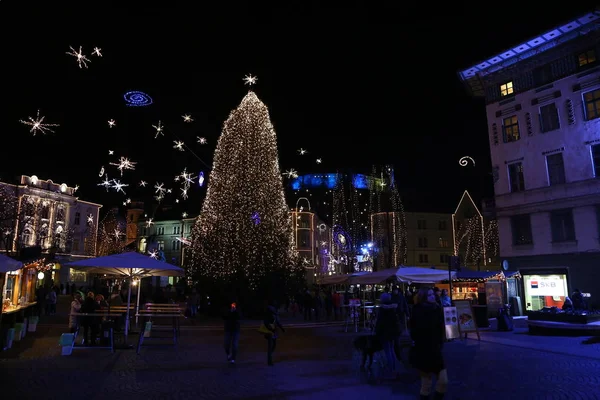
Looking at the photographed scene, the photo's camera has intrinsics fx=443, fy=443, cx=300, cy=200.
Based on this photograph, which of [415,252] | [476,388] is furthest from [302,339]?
[415,252]

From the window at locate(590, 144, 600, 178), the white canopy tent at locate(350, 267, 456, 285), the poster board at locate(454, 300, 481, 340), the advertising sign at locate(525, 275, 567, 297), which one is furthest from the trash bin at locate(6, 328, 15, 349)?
the window at locate(590, 144, 600, 178)

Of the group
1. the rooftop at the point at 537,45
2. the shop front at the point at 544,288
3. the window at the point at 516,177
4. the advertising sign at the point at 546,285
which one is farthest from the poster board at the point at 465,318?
the rooftop at the point at 537,45

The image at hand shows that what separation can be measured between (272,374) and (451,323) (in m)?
8.17

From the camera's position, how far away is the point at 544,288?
25781mm

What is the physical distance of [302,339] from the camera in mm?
16484

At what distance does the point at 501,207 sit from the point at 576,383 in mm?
21601

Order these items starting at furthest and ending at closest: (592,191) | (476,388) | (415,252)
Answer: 1. (415,252)
2. (592,191)
3. (476,388)

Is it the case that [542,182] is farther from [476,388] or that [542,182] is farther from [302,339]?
[476,388]

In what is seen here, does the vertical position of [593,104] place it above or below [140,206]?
below

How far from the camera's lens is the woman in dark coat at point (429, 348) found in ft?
20.4

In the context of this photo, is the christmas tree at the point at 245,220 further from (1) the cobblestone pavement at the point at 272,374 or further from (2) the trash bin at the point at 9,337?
(2) the trash bin at the point at 9,337

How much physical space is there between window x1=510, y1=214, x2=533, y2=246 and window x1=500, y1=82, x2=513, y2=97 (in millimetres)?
8061

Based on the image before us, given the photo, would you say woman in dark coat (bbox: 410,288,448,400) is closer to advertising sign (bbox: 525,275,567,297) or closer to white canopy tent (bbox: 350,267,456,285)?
white canopy tent (bbox: 350,267,456,285)

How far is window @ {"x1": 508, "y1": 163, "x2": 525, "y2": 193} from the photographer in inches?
1092
